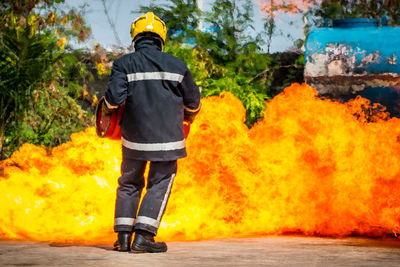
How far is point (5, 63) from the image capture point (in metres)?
7.68

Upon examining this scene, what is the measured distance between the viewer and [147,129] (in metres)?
3.85

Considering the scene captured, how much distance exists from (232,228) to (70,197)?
1.54 meters

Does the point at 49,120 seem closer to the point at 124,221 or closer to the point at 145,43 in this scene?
the point at 145,43

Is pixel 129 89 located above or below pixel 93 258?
above

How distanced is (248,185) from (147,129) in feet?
4.94

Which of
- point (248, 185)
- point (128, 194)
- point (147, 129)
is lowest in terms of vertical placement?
point (128, 194)

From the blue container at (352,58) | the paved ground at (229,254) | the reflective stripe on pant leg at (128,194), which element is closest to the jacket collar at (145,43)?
the reflective stripe on pant leg at (128,194)

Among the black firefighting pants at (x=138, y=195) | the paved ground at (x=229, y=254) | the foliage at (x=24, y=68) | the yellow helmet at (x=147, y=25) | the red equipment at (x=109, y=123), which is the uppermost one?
the foliage at (x=24, y=68)

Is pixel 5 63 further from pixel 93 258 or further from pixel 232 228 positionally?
pixel 93 258

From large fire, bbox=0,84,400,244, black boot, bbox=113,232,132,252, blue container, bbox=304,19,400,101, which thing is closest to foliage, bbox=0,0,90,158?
large fire, bbox=0,84,400,244

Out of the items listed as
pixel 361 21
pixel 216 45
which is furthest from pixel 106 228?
pixel 216 45

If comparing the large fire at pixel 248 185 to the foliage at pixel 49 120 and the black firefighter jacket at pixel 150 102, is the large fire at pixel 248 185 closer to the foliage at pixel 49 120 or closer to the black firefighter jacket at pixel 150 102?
the black firefighter jacket at pixel 150 102

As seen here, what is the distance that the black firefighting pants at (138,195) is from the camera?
3814 millimetres

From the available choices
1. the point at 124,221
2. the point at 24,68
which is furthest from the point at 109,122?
the point at 24,68
